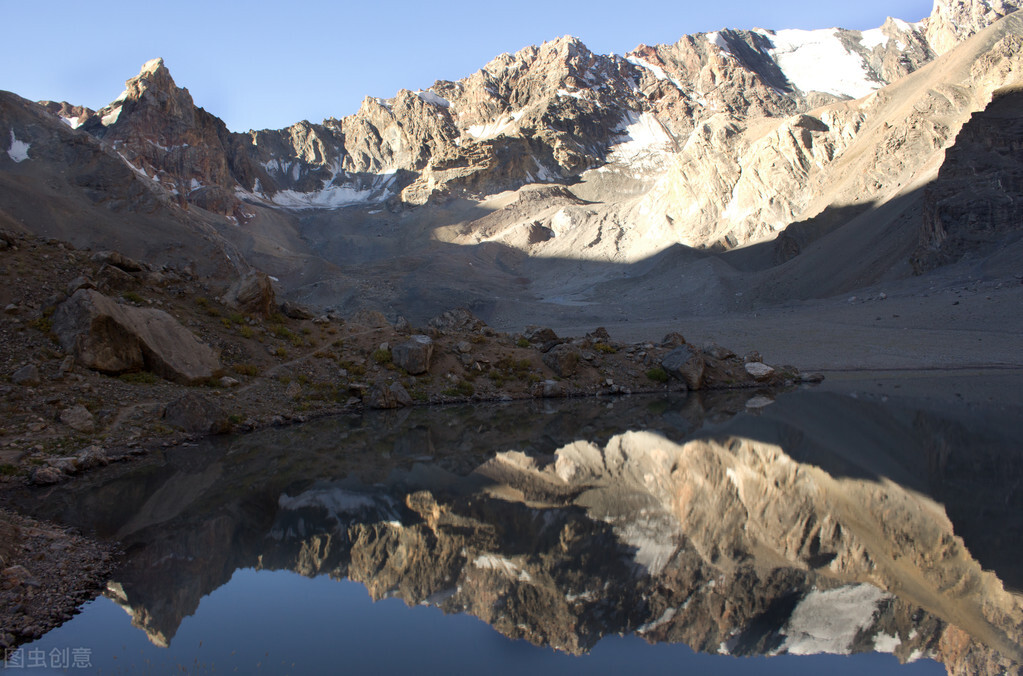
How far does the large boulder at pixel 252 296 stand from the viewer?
20328 mm

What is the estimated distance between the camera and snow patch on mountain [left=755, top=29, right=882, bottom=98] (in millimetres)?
156500

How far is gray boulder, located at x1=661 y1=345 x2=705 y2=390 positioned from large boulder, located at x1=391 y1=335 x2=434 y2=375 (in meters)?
7.83

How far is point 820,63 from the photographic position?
168000 mm

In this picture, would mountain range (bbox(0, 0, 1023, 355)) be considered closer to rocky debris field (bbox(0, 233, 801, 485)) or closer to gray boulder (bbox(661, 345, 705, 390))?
rocky debris field (bbox(0, 233, 801, 485))

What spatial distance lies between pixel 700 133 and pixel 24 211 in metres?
63.2

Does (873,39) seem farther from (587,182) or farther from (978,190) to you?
(978,190)

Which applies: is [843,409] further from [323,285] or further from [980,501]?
[323,285]

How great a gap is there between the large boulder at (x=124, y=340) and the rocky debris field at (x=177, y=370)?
0.10 feet

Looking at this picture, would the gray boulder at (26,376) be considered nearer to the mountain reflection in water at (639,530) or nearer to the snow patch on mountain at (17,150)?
the mountain reflection in water at (639,530)

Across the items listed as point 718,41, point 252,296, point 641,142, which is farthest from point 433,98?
point 252,296

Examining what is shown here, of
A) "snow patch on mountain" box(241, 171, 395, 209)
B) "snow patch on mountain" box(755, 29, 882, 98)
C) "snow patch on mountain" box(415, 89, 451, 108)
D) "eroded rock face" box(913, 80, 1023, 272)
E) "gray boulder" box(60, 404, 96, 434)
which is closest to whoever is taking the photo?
"gray boulder" box(60, 404, 96, 434)

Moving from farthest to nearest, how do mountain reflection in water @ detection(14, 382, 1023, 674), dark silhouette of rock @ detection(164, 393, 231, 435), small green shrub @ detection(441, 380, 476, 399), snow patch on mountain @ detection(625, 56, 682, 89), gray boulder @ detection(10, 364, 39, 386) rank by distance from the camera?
snow patch on mountain @ detection(625, 56, 682, 89)
small green shrub @ detection(441, 380, 476, 399)
dark silhouette of rock @ detection(164, 393, 231, 435)
gray boulder @ detection(10, 364, 39, 386)
mountain reflection in water @ detection(14, 382, 1023, 674)

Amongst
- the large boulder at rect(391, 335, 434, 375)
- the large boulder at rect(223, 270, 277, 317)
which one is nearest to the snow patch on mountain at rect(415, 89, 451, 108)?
the large boulder at rect(223, 270, 277, 317)

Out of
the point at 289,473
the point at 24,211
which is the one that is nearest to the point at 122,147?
the point at 24,211
